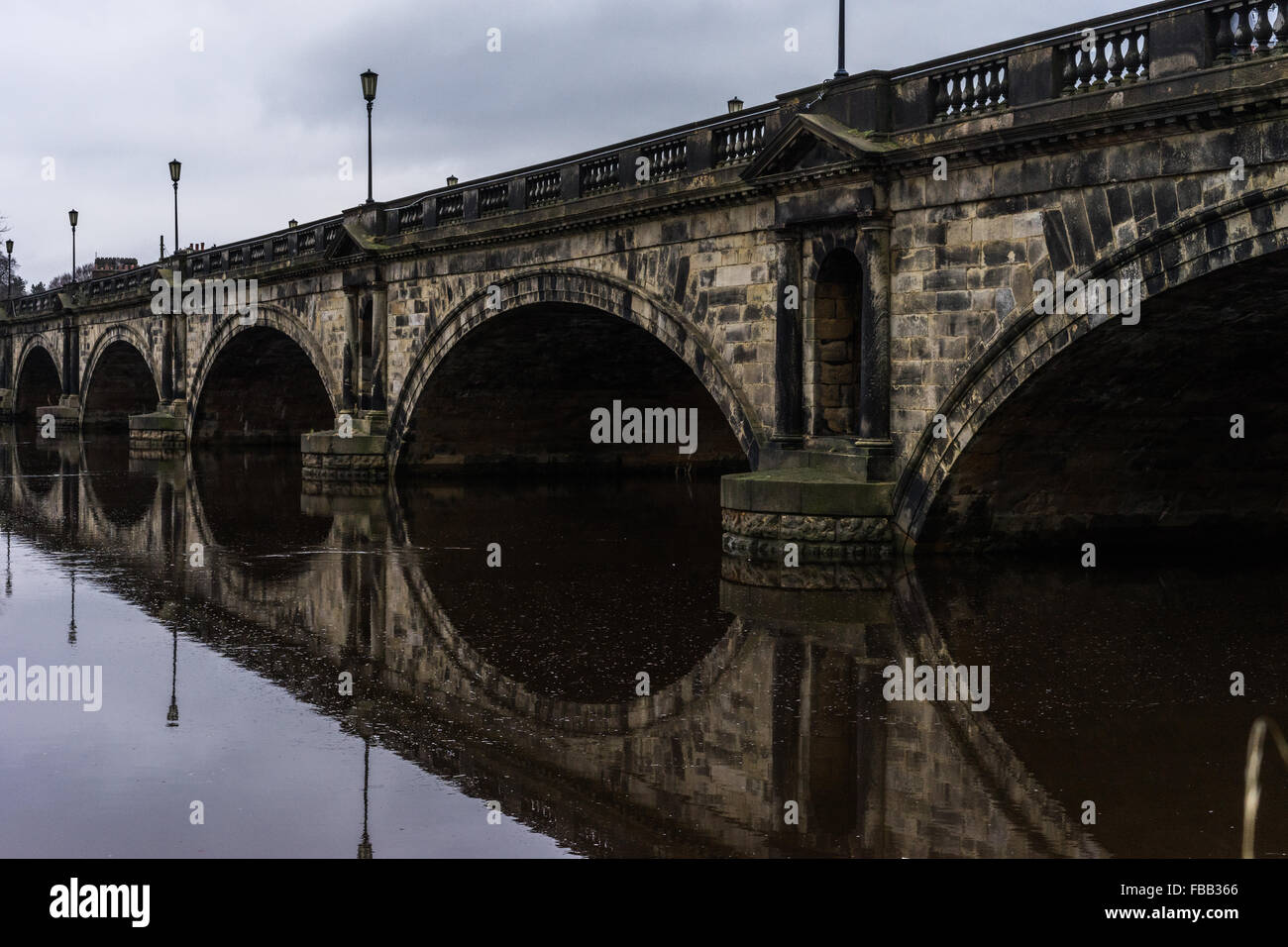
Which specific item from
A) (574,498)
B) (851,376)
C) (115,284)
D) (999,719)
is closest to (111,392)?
(115,284)

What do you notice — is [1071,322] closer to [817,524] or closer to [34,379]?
[817,524]

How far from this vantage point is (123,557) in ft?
52.0

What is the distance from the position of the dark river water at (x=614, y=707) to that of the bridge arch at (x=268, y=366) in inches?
703

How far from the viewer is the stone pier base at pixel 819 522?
14867mm

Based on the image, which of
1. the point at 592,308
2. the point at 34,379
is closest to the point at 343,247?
the point at 592,308

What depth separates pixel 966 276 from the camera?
46.4 ft

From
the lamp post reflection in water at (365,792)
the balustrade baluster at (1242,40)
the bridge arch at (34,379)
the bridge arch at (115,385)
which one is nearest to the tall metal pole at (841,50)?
the balustrade baluster at (1242,40)

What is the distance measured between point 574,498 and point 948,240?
437 inches

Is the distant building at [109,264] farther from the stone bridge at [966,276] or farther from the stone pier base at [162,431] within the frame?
the stone bridge at [966,276]

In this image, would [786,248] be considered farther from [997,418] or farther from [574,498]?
[574,498]

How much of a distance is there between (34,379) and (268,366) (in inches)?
997

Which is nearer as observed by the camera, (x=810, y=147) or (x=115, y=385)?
(x=810, y=147)

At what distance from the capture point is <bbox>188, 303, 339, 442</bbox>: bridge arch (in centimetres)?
3425

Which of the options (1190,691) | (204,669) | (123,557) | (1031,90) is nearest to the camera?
(1190,691)
